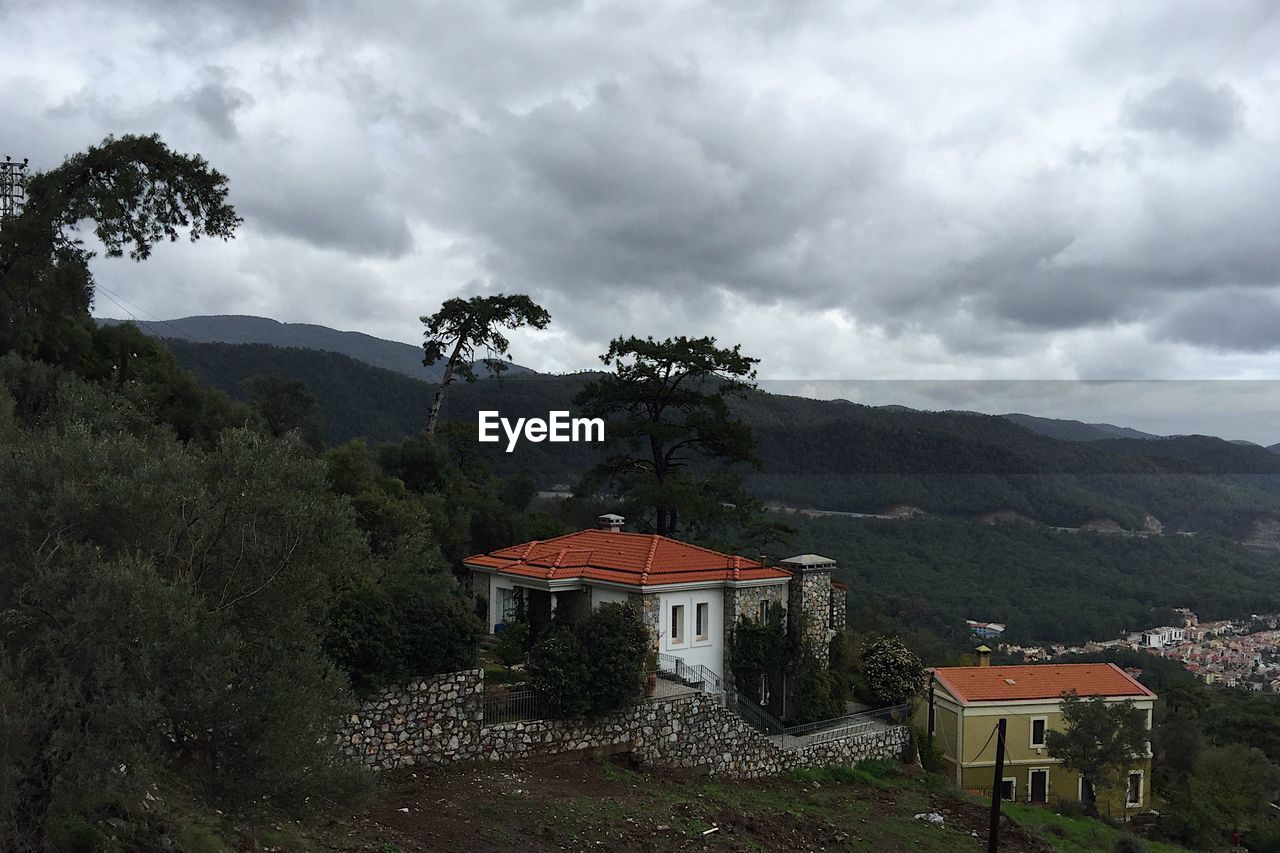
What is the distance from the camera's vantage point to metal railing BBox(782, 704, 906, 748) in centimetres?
2048

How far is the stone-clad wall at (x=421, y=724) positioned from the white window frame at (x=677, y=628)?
6117 millimetres

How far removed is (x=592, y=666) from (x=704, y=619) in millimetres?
5133

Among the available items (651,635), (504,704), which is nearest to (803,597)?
(651,635)

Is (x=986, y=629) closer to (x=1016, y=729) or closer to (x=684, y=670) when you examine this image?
(x=1016, y=729)

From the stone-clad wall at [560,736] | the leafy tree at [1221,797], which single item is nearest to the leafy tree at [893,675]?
the stone-clad wall at [560,736]

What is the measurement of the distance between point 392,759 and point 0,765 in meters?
8.09

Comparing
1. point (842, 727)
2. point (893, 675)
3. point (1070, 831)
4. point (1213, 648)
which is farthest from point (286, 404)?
point (1213, 648)

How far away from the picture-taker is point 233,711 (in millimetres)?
7809

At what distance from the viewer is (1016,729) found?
26875mm

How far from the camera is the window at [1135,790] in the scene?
88.3 ft

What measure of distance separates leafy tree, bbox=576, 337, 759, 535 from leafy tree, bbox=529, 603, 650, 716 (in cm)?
1174

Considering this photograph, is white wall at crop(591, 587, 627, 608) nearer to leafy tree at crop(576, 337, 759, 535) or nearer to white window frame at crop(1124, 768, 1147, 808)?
leafy tree at crop(576, 337, 759, 535)

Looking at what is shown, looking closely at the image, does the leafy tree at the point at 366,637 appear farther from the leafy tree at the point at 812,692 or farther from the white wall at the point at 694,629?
the leafy tree at the point at 812,692

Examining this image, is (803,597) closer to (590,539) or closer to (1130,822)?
(590,539)
